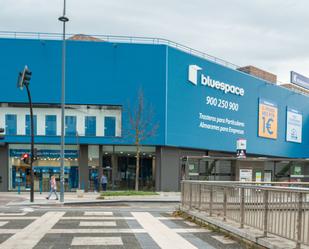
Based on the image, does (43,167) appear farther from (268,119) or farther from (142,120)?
(268,119)

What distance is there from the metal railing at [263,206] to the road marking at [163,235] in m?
1.38

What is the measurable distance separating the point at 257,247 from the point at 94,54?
97.7ft

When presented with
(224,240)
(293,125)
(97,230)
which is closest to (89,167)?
(97,230)

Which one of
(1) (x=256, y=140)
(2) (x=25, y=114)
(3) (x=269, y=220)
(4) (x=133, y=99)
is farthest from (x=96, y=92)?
(3) (x=269, y=220)

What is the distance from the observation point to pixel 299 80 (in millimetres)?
60812

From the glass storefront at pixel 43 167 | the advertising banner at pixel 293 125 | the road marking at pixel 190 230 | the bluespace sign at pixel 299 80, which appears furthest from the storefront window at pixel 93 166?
the bluespace sign at pixel 299 80

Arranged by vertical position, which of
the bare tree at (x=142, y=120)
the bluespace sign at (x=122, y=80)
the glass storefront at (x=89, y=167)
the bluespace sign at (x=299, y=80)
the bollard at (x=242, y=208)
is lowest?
the glass storefront at (x=89, y=167)

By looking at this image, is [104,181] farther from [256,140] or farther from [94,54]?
[256,140]

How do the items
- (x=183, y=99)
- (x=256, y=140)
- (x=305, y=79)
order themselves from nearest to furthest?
(x=183, y=99), (x=256, y=140), (x=305, y=79)

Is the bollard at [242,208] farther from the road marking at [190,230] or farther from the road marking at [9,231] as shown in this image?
the road marking at [9,231]

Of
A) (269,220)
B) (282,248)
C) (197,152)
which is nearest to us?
(282,248)

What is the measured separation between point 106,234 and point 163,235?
136cm

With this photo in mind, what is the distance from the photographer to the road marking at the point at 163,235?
9070 mm

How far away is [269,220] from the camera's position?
833cm
